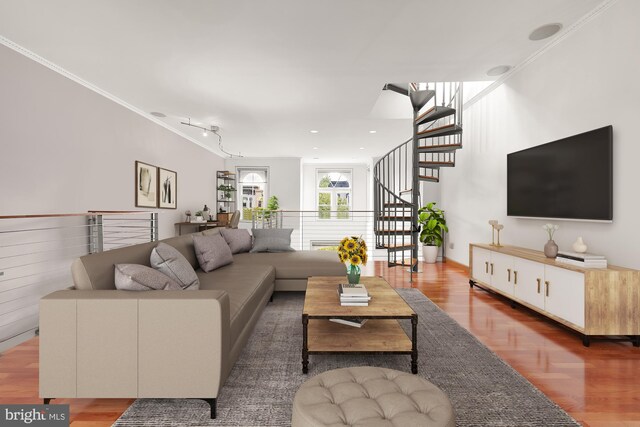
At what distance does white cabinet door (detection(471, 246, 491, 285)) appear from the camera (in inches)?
159

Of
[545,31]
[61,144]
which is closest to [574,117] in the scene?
[545,31]

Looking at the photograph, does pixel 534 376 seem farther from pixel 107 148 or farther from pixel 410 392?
pixel 107 148

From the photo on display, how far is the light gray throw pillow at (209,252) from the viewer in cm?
326

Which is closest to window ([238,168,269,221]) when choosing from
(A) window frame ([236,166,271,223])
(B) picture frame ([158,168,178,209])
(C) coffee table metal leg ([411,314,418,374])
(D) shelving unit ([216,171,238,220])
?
(A) window frame ([236,166,271,223])

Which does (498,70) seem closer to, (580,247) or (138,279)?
(580,247)

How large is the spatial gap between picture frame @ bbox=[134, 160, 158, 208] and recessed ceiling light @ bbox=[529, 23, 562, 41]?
5392mm

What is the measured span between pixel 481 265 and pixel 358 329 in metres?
2.58

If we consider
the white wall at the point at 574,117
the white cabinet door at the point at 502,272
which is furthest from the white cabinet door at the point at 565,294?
the white cabinet door at the point at 502,272

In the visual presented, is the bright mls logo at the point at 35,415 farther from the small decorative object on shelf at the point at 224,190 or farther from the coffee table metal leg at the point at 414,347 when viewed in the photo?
the small decorative object on shelf at the point at 224,190

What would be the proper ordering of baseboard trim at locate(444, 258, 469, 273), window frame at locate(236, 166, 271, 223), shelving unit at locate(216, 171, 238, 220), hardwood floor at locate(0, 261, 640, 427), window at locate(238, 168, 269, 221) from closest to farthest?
hardwood floor at locate(0, 261, 640, 427) → baseboard trim at locate(444, 258, 469, 273) → shelving unit at locate(216, 171, 238, 220) → window frame at locate(236, 166, 271, 223) → window at locate(238, 168, 269, 221)

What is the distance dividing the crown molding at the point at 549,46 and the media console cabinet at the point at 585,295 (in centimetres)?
224

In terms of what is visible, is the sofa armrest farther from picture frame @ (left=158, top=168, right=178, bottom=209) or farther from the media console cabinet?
picture frame @ (left=158, top=168, right=178, bottom=209)

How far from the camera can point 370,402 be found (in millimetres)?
1236

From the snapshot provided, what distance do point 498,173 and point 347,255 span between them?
10.4 feet
